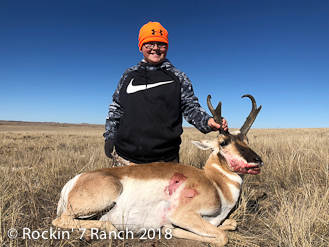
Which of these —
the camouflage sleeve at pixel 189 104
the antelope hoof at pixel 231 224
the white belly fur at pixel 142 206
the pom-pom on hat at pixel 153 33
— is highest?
the pom-pom on hat at pixel 153 33

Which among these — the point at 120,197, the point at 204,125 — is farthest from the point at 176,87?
the point at 120,197

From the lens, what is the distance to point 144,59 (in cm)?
412

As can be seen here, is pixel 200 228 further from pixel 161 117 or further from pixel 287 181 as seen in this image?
pixel 287 181

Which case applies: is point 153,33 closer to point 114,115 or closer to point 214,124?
point 114,115

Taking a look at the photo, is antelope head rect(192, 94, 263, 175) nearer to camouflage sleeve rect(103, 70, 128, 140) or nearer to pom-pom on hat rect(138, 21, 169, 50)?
pom-pom on hat rect(138, 21, 169, 50)

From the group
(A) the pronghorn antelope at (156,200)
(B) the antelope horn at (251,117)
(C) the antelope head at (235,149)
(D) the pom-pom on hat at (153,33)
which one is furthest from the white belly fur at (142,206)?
(D) the pom-pom on hat at (153,33)

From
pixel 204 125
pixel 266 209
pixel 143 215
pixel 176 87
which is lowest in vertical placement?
Answer: pixel 266 209

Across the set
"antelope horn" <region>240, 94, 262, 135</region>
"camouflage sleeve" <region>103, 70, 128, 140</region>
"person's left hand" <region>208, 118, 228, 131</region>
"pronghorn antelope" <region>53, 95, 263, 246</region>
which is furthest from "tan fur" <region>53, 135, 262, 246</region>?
"camouflage sleeve" <region>103, 70, 128, 140</region>

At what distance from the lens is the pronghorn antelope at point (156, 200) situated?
2.44m

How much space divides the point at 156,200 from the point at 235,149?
1255 millimetres

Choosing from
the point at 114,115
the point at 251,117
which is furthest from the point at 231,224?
the point at 114,115

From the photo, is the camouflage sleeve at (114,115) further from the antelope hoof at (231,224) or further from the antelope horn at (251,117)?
the antelope hoof at (231,224)

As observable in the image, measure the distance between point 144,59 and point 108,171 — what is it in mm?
2391

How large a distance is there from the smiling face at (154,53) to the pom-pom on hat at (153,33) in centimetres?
10
